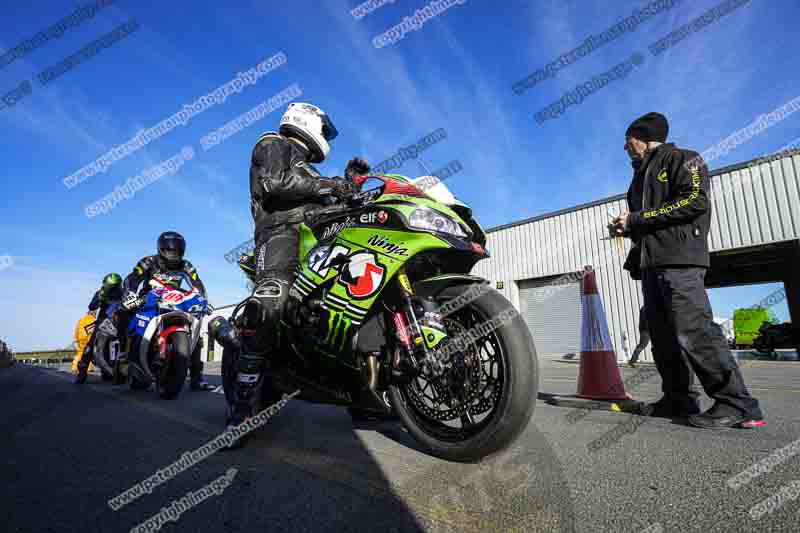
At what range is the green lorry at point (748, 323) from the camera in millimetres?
24031

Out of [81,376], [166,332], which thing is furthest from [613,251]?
[81,376]

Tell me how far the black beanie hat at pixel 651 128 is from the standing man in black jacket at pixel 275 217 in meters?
2.10

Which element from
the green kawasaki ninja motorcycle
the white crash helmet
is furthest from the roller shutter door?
the green kawasaki ninja motorcycle

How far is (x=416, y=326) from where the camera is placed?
198 cm

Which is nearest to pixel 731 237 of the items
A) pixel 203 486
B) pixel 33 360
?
pixel 203 486

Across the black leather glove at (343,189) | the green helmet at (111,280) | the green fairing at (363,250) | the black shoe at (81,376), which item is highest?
the green helmet at (111,280)

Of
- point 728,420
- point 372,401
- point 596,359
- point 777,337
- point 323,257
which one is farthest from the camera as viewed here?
point 777,337

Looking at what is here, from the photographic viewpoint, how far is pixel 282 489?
5.03 ft

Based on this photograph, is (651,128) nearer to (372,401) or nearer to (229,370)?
(372,401)

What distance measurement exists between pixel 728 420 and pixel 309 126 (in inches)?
126

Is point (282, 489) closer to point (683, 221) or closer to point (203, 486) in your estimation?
point (203, 486)

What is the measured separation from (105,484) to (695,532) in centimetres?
196

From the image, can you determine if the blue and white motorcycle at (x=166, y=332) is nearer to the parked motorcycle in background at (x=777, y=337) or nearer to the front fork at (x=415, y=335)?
the front fork at (x=415, y=335)

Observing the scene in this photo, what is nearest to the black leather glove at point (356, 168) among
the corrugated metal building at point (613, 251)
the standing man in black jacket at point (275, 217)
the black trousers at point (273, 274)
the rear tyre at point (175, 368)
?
the standing man in black jacket at point (275, 217)
